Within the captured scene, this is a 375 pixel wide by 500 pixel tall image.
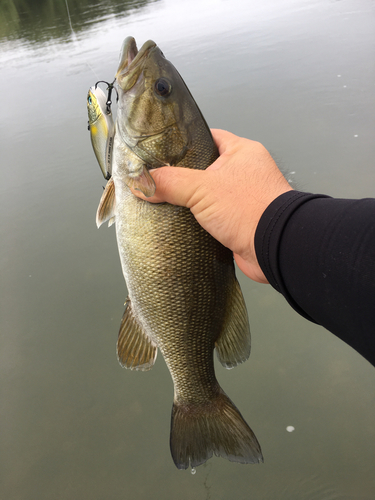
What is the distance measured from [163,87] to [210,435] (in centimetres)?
133

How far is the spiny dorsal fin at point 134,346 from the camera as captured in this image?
1473 mm

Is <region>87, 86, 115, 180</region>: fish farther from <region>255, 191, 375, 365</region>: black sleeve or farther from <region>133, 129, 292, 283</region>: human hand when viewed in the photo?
<region>255, 191, 375, 365</region>: black sleeve

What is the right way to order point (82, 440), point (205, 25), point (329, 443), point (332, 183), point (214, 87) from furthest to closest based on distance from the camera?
point (205, 25) < point (214, 87) < point (332, 183) < point (82, 440) < point (329, 443)

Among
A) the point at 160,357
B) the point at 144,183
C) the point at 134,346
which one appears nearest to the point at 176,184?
the point at 144,183

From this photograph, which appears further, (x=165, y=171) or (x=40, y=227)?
(x=40, y=227)

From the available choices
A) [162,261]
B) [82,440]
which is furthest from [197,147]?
[82,440]

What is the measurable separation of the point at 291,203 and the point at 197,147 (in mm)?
464

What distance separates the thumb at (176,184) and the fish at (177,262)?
0.14ft

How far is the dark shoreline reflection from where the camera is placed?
32.8 ft

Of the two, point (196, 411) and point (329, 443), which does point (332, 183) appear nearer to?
point (329, 443)

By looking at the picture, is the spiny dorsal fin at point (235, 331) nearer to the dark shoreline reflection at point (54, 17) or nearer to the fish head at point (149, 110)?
the fish head at point (149, 110)

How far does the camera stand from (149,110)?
1.32 m

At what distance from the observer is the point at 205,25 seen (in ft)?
27.5

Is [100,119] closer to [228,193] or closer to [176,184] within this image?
[176,184]
